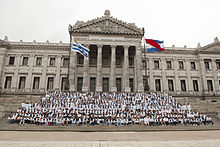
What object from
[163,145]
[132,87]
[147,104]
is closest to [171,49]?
[132,87]

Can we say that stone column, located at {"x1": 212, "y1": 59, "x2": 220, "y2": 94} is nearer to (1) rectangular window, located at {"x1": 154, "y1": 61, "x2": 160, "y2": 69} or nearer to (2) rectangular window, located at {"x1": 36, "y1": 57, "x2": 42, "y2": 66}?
(1) rectangular window, located at {"x1": 154, "y1": 61, "x2": 160, "y2": 69}

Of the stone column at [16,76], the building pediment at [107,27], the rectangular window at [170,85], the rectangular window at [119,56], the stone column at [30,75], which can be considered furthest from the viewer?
the rectangular window at [170,85]

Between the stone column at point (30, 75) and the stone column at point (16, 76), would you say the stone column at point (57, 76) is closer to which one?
the stone column at point (30, 75)

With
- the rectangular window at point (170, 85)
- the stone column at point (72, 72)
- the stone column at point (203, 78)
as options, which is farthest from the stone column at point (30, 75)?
the stone column at point (203, 78)

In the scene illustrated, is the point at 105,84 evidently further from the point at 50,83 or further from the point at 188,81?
the point at 188,81

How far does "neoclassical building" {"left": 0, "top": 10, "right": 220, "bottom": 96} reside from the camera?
31828 mm

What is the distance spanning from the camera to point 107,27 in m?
32.3

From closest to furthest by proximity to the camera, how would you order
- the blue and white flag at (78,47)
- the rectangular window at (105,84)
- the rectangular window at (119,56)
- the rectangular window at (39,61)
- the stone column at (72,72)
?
the blue and white flag at (78,47)
the stone column at (72,72)
the rectangular window at (105,84)
the rectangular window at (119,56)
the rectangular window at (39,61)

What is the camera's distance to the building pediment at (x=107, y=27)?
104ft

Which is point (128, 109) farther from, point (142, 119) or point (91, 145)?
point (91, 145)

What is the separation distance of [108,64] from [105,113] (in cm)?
1916

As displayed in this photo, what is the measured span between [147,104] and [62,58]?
24.1 metres

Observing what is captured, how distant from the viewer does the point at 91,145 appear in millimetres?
7941

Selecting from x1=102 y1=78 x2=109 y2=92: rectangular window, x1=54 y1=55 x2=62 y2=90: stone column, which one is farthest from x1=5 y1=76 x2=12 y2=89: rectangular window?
x1=102 y1=78 x2=109 y2=92: rectangular window
